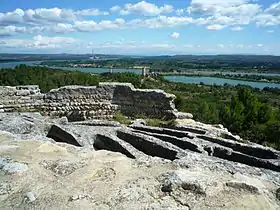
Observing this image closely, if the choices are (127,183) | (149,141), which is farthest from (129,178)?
(149,141)

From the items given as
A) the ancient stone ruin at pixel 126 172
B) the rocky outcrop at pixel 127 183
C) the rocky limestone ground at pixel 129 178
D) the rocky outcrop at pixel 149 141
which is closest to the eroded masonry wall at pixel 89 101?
the rocky outcrop at pixel 149 141

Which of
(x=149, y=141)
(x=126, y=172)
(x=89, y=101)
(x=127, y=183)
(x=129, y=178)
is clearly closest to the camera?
(x=127, y=183)

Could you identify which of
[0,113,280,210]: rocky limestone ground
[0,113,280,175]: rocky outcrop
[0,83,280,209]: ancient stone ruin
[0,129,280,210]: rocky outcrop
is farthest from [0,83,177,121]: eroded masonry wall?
[0,129,280,210]: rocky outcrop

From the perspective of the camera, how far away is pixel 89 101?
1398cm

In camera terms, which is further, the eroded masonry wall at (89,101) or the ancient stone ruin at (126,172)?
the eroded masonry wall at (89,101)

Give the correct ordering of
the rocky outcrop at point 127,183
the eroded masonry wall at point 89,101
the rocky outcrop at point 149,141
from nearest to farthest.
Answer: the rocky outcrop at point 127,183 → the rocky outcrop at point 149,141 → the eroded masonry wall at point 89,101

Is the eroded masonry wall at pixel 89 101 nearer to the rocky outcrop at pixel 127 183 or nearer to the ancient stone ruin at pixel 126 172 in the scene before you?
the ancient stone ruin at pixel 126 172

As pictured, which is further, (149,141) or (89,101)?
(89,101)

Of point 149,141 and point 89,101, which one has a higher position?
point 89,101

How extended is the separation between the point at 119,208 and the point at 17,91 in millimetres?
9907

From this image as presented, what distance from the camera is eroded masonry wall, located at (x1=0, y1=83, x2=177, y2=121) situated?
1288 centimetres

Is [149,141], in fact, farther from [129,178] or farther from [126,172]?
[129,178]

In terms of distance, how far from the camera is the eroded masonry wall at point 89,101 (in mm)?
12875

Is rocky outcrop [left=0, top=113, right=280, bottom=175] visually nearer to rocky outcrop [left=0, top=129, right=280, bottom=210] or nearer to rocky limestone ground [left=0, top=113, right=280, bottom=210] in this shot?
rocky limestone ground [left=0, top=113, right=280, bottom=210]
